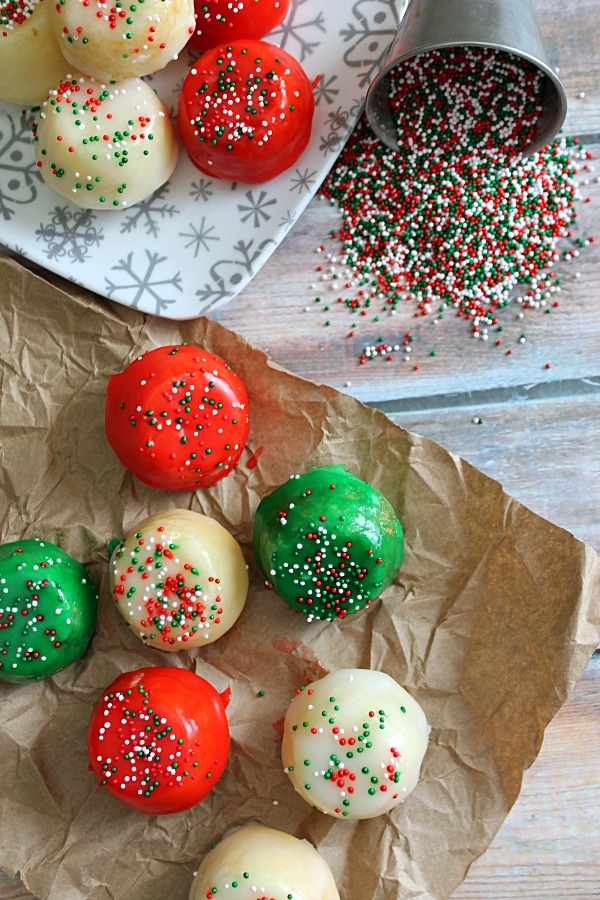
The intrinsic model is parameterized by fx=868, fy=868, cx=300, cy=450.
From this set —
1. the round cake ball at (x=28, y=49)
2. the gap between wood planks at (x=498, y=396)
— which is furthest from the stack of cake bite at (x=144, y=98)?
the gap between wood planks at (x=498, y=396)

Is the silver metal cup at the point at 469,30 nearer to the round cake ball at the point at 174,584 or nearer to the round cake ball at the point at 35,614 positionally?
the round cake ball at the point at 174,584

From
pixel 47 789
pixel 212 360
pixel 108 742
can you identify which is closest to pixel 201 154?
pixel 212 360

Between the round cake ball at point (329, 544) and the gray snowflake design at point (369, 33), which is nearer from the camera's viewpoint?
the round cake ball at point (329, 544)

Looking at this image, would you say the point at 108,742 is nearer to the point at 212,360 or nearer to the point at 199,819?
the point at 199,819

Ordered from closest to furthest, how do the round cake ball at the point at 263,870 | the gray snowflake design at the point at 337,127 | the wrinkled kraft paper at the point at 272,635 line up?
the round cake ball at the point at 263,870 < the wrinkled kraft paper at the point at 272,635 < the gray snowflake design at the point at 337,127

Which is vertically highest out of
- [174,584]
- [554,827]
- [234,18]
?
[234,18]

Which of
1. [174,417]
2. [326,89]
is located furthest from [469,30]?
[174,417]

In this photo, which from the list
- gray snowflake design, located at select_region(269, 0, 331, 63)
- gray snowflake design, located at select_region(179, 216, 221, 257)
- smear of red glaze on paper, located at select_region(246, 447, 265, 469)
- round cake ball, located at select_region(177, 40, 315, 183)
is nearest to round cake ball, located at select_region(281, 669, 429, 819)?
smear of red glaze on paper, located at select_region(246, 447, 265, 469)

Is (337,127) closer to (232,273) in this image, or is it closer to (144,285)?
(232,273)
